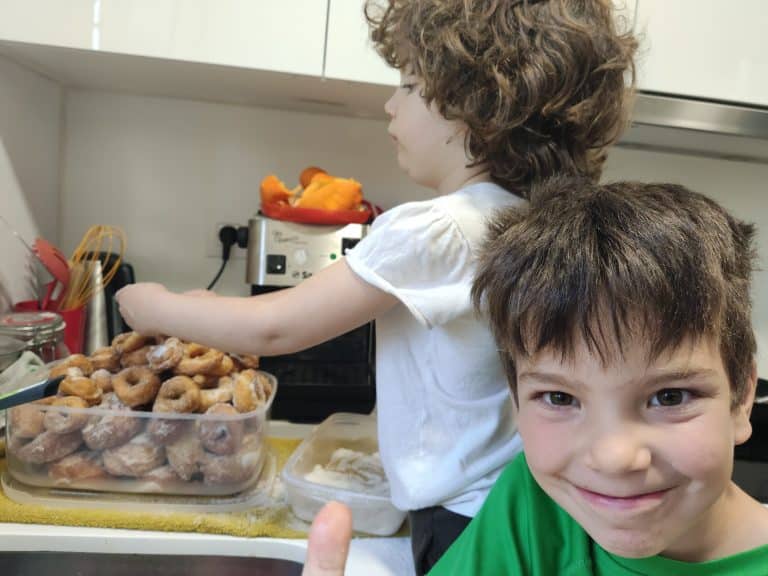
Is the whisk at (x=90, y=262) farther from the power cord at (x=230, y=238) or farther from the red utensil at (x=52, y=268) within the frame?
the power cord at (x=230, y=238)

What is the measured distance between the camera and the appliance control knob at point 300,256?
1.02m

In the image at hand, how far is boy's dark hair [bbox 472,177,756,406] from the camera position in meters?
0.44

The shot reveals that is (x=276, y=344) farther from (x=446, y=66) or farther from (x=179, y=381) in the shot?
(x=446, y=66)

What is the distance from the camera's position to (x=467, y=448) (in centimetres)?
69

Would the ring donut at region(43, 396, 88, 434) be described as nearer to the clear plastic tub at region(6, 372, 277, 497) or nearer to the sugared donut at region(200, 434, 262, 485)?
the clear plastic tub at region(6, 372, 277, 497)

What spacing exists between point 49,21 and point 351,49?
429mm

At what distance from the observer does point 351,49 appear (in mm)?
908

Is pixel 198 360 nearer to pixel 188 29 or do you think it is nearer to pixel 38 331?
pixel 38 331

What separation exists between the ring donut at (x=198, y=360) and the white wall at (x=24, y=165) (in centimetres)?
43

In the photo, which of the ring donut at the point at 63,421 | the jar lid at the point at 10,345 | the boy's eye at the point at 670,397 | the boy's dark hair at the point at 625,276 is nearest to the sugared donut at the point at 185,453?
the ring donut at the point at 63,421

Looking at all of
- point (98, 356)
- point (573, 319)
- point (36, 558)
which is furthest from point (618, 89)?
point (36, 558)

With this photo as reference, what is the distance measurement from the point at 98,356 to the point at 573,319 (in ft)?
2.06

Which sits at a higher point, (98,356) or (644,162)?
(644,162)

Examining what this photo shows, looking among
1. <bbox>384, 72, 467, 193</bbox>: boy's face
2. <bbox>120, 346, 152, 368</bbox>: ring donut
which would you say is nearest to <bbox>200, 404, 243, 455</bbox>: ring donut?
<bbox>120, 346, 152, 368</bbox>: ring donut
